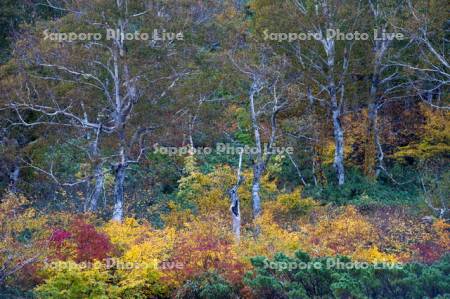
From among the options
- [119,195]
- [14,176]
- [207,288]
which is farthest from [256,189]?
[14,176]

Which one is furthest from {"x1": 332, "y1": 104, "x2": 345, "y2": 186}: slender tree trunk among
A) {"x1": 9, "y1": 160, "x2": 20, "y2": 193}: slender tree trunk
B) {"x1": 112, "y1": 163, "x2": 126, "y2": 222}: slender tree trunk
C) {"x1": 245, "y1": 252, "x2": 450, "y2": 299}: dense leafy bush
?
{"x1": 245, "y1": 252, "x2": 450, "y2": 299}: dense leafy bush

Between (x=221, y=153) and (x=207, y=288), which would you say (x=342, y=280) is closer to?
(x=207, y=288)

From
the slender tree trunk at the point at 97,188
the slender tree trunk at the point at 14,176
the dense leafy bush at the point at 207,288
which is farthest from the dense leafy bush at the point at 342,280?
the slender tree trunk at the point at 14,176

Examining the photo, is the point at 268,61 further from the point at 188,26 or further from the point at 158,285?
the point at 158,285

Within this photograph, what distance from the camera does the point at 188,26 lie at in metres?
19.2

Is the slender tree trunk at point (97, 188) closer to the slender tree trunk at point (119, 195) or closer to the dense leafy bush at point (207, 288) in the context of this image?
the slender tree trunk at point (119, 195)

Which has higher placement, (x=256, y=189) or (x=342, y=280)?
(x=256, y=189)

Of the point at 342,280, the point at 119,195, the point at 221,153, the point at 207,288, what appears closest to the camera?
the point at 342,280

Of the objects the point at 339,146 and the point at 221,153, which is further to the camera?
the point at 221,153

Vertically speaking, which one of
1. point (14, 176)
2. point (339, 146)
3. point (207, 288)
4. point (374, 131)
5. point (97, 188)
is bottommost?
point (207, 288)

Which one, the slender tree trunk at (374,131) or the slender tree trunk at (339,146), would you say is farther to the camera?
the slender tree trunk at (374,131)

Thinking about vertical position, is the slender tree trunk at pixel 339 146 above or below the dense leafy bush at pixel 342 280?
above

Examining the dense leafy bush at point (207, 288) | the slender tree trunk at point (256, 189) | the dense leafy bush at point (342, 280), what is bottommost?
the dense leafy bush at point (207, 288)

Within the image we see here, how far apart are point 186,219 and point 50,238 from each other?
648 centimetres
